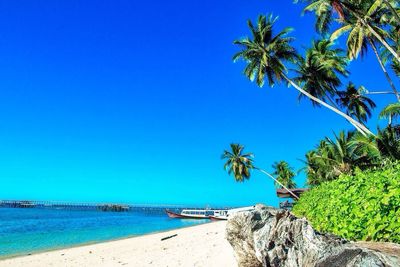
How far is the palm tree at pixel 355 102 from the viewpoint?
111 feet

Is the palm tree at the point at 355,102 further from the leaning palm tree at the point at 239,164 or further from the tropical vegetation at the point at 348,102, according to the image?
the leaning palm tree at the point at 239,164

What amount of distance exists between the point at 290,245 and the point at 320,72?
2773 cm

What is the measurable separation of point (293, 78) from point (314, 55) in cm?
254

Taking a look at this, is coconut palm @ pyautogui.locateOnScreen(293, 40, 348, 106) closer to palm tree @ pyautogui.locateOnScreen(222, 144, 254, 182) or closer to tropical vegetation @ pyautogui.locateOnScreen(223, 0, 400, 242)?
tropical vegetation @ pyautogui.locateOnScreen(223, 0, 400, 242)

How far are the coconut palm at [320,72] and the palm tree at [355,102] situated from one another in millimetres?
2218

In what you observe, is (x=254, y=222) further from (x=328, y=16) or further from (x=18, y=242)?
(x=18, y=242)

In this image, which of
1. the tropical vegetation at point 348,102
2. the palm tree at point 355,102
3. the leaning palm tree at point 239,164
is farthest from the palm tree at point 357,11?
the leaning palm tree at point 239,164

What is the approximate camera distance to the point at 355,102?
114ft

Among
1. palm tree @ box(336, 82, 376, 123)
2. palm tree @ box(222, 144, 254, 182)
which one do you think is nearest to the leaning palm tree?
palm tree @ box(222, 144, 254, 182)

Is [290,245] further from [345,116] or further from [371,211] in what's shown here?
[345,116]

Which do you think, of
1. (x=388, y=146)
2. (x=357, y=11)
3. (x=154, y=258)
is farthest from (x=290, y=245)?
(x=357, y=11)

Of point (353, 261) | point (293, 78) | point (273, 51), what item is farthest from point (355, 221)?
point (293, 78)

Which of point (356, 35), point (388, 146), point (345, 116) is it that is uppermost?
point (356, 35)

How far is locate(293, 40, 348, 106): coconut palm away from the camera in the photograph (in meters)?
30.7
